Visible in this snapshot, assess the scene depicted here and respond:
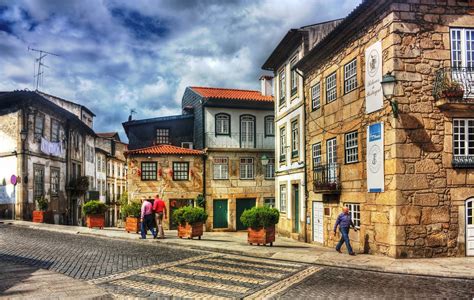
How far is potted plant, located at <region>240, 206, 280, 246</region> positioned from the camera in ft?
54.2

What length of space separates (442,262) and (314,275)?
3837mm

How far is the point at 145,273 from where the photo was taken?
1041 centimetres

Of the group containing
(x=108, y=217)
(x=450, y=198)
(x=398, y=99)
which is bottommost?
(x=108, y=217)

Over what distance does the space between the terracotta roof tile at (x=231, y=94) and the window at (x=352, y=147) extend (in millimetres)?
15380

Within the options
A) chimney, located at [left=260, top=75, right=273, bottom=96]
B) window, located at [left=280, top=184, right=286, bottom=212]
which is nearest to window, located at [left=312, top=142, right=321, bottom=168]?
window, located at [left=280, top=184, right=286, bottom=212]

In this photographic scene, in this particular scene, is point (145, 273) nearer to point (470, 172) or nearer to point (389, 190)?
point (389, 190)

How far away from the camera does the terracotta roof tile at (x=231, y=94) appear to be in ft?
102

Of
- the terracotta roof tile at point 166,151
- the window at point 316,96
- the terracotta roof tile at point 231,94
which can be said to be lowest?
the terracotta roof tile at point 166,151

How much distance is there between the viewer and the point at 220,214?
1179 inches

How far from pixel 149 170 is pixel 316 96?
1364cm

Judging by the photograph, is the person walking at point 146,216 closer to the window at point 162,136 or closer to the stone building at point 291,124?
the stone building at point 291,124

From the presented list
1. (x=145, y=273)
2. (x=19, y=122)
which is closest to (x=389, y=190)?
(x=145, y=273)

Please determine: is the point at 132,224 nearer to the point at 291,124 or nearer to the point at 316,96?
the point at 291,124

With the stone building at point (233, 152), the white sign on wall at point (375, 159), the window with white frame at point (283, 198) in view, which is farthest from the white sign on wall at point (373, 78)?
the stone building at point (233, 152)
